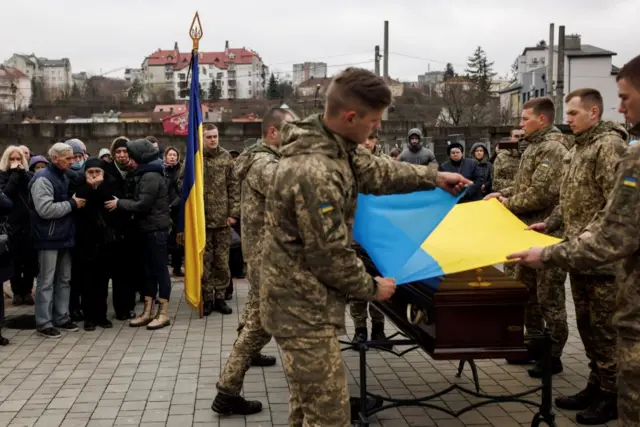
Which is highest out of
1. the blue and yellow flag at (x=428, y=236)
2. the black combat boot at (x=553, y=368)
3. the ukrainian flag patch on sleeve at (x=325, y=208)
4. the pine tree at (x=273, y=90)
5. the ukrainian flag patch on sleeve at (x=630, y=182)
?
the pine tree at (x=273, y=90)

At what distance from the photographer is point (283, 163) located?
311cm

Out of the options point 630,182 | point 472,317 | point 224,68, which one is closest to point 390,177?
point 472,317

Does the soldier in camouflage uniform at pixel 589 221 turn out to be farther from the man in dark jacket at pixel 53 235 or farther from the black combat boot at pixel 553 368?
the man in dark jacket at pixel 53 235

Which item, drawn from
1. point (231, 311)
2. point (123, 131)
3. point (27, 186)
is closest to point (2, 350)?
point (27, 186)

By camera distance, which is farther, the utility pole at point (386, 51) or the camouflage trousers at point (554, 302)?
the utility pole at point (386, 51)

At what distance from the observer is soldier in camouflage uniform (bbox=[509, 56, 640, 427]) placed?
316 cm

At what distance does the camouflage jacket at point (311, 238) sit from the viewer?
298 cm

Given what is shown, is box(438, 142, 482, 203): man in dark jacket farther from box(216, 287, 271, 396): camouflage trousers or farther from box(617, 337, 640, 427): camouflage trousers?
box(617, 337, 640, 427): camouflage trousers

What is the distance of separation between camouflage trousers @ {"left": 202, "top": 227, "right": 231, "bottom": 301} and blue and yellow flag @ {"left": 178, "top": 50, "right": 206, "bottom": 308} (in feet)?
1.36

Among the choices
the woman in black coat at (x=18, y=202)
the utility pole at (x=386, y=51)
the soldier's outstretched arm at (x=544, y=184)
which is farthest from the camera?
the utility pole at (x=386, y=51)

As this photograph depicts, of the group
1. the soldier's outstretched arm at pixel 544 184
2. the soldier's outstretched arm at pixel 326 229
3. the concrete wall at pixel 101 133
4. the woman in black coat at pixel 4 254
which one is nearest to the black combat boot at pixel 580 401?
the soldier's outstretched arm at pixel 544 184

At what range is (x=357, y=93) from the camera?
3.08 metres

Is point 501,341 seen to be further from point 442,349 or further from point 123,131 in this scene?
point 123,131

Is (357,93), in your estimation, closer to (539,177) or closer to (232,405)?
(232,405)
